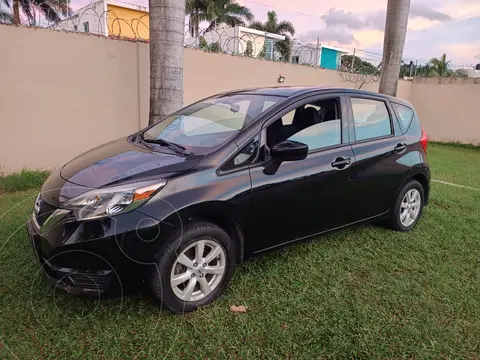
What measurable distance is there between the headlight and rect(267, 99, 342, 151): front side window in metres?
1.24

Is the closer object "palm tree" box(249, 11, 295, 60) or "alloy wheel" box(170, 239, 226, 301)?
"alloy wheel" box(170, 239, 226, 301)

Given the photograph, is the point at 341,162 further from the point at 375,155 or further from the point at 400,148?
the point at 400,148

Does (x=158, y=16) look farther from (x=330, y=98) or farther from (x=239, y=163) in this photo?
(x=239, y=163)

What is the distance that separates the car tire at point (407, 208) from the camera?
13.2ft

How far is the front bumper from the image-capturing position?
2.25 metres

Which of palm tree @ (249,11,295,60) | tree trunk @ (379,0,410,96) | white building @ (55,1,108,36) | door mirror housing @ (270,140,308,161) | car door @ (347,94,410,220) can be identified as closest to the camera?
door mirror housing @ (270,140,308,161)

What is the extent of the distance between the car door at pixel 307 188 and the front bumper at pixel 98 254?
0.89 metres

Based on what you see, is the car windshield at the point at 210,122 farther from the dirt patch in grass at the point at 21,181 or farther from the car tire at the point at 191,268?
the dirt patch in grass at the point at 21,181

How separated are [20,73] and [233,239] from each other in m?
4.85

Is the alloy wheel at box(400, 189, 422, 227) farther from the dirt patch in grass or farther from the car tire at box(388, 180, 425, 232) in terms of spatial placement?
the dirt patch in grass

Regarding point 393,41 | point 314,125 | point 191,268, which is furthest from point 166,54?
point 393,41

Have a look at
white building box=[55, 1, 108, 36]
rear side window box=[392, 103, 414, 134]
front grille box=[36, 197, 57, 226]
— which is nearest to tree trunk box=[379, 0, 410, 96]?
rear side window box=[392, 103, 414, 134]

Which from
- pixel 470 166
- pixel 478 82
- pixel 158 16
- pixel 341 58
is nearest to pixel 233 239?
pixel 158 16

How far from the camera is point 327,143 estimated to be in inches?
130
